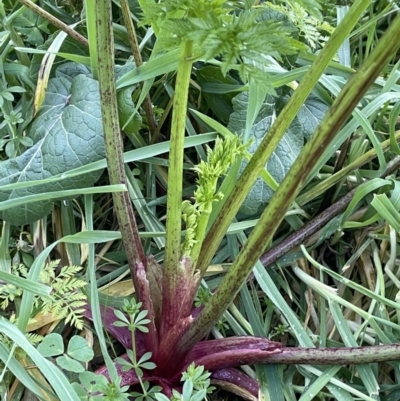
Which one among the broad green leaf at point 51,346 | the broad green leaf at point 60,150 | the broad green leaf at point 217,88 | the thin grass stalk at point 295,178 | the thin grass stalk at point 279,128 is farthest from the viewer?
the broad green leaf at point 217,88

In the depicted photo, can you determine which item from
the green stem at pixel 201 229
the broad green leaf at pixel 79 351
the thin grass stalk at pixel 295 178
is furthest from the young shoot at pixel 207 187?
the broad green leaf at pixel 79 351

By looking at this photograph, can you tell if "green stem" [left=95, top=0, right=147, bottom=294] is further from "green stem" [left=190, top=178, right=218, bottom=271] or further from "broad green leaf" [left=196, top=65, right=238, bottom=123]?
"broad green leaf" [left=196, top=65, right=238, bottom=123]

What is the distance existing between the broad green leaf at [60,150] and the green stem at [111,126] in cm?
14

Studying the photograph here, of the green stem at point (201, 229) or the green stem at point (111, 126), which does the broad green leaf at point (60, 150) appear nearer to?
the green stem at point (111, 126)

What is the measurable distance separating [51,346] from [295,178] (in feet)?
1.47

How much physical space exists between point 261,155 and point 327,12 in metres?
0.65

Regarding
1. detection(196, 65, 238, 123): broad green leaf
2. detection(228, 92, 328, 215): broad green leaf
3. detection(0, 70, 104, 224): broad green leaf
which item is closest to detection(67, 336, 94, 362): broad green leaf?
detection(0, 70, 104, 224): broad green leaf

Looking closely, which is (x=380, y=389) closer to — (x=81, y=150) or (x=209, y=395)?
(x=209, y=395)

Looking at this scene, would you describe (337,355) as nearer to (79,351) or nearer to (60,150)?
(79,351)

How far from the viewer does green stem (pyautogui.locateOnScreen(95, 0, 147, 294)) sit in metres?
0.67

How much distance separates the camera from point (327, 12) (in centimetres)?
117

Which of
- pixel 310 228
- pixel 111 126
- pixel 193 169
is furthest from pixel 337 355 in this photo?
pixel 111 126

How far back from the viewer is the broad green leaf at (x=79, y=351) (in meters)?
0.75

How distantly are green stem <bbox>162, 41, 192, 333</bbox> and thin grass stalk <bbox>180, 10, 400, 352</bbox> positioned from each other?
0.06 metres
